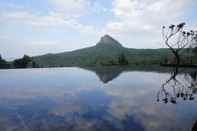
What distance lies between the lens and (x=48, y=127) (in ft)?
13.5

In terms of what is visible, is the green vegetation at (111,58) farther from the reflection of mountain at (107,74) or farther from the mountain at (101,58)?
the reflection of mountain at (107,74)

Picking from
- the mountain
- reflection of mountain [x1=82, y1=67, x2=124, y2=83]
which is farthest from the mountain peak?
reflection of mountain [x1=82, y1=67, x2=124, y2=83]

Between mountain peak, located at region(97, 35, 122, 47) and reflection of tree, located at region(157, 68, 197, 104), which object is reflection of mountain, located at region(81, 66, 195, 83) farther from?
mountain peak, located at region(97, 35, 122, 47)

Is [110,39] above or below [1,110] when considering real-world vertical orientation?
above

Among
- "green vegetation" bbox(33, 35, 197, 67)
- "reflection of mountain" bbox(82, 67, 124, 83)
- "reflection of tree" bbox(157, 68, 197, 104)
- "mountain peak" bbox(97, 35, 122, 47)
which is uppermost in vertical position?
"mountain peak" bbox(97, 35, 122, 47)

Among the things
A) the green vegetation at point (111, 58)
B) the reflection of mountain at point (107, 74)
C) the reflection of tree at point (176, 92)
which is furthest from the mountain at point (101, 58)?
the reflection of tree at point (176, 92)

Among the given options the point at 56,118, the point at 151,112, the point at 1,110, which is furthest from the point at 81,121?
the point at 1,110

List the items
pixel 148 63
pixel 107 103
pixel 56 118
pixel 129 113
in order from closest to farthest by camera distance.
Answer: pixel 56 118
pixel 129 113
pixel 107 103
pixel 148 63

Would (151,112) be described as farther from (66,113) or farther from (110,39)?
(110,39)

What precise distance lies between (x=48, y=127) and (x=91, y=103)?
2439 millimetres

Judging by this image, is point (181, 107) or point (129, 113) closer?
point (129, 113)

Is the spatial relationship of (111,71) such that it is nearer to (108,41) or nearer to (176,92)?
(176,92)

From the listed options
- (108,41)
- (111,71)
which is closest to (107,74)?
(111,71)

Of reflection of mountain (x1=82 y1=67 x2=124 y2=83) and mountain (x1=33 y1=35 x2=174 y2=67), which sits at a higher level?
mountain (x1=33 y1=35 x2=174 y2=67)
